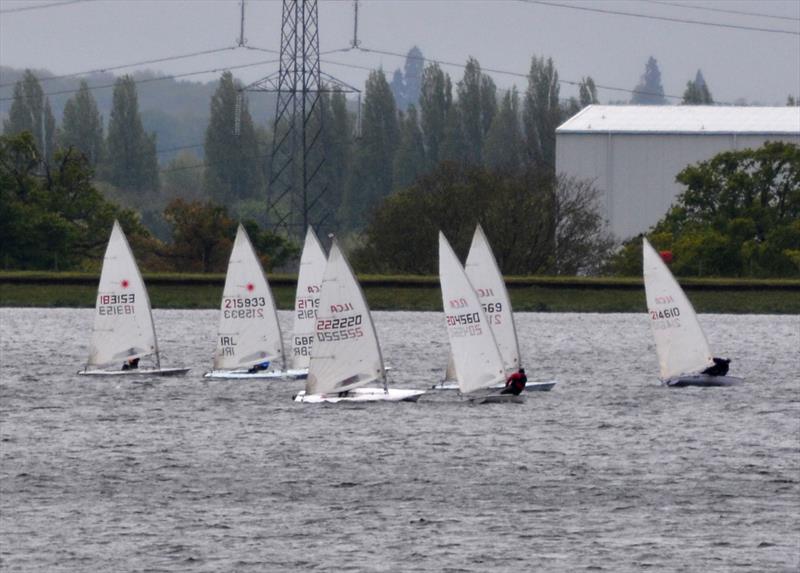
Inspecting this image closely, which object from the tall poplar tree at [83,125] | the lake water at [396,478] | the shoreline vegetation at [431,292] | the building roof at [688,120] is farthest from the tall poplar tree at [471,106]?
the lake water at [396,478]

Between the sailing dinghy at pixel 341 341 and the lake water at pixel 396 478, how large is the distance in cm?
91

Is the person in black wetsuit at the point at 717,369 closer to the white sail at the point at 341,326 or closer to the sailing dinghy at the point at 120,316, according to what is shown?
the white sail at the point at 341,326

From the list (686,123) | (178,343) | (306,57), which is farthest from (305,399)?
(686,123)

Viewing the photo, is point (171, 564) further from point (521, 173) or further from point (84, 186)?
point (521, 173)

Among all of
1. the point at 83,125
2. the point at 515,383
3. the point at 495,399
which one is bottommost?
the point at 495,399

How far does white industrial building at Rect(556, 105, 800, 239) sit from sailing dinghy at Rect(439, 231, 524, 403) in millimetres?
82590

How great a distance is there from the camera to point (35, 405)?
184ft

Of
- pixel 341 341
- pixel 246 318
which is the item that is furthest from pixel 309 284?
pixel 341 341

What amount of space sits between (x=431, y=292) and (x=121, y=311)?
155 ft

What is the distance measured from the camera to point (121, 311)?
202 feet

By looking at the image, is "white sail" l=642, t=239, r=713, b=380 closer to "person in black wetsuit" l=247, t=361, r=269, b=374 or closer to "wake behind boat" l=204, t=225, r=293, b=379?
"wake behind boat" l=204, t=225, r=293, b=379

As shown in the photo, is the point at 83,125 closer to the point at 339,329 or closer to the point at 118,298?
the point at 118,298

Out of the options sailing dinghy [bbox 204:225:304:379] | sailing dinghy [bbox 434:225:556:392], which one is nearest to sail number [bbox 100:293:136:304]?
sailing dinghy [bbox 204:225:304:379]

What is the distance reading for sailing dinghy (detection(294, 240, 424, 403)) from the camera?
51281mm
